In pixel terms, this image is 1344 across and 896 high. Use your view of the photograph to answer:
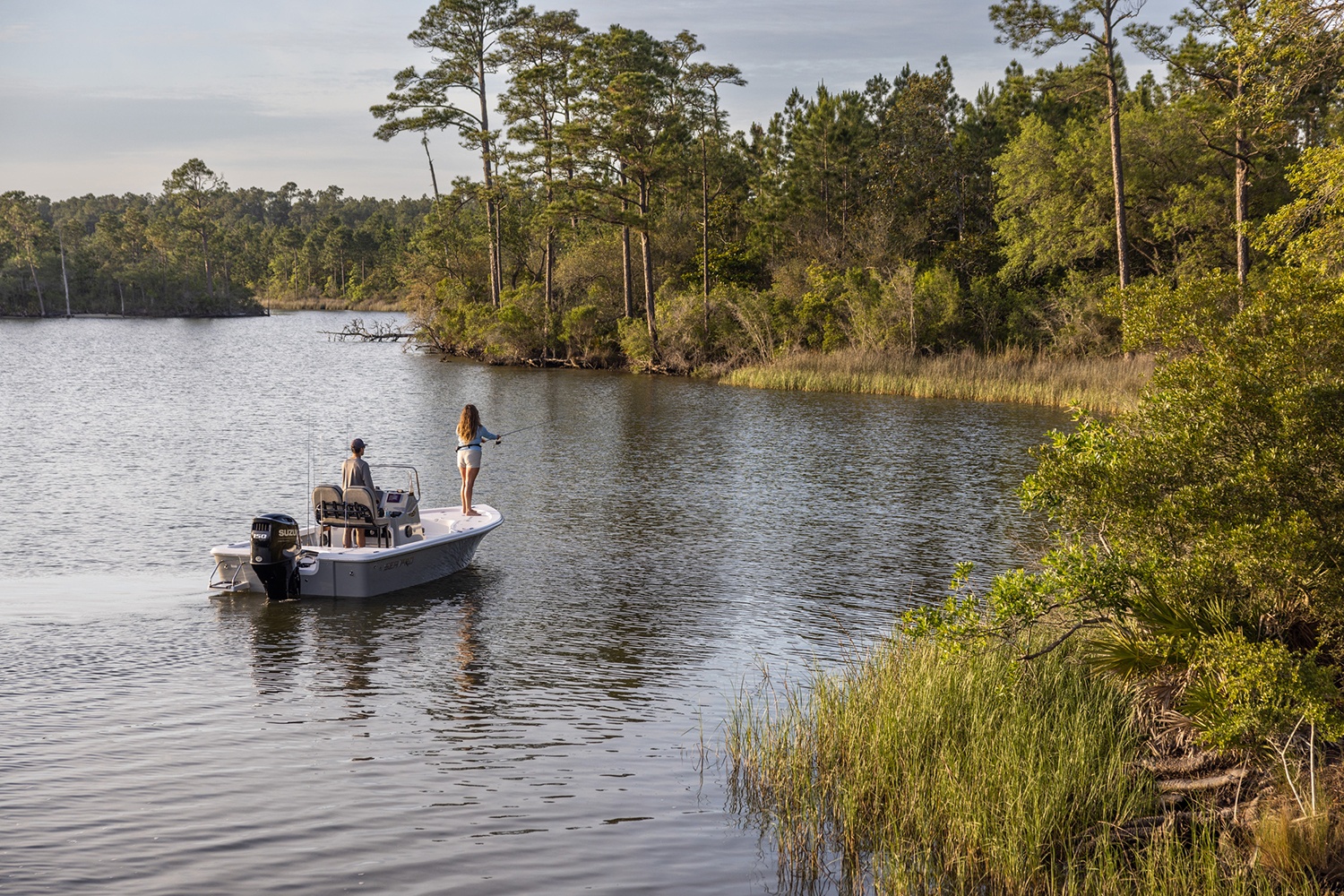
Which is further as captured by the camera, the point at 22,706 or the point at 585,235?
the point at 585,235

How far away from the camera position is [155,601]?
1159 cm

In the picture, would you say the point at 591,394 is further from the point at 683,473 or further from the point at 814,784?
the point at 814,784

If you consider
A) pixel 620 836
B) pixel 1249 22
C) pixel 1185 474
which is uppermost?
pixel 1249 22

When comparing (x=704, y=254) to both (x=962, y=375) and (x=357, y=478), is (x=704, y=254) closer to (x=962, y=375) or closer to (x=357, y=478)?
(x=962, y=375)

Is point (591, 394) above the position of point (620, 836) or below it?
above

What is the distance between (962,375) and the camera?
35.8 m

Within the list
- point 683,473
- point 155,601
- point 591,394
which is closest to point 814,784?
point 155,601

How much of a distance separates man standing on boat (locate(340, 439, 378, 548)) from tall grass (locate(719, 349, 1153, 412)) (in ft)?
71.2

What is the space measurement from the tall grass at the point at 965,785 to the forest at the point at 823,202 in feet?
85.0

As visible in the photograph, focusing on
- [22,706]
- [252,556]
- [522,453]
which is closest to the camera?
[22,706]

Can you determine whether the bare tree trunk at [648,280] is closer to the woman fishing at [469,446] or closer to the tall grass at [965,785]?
the woman fishing at [469,446]

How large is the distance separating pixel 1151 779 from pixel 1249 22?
981 centimetres

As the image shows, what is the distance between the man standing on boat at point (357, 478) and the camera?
41.5ft

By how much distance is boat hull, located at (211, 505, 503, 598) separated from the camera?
11867 millimetres
